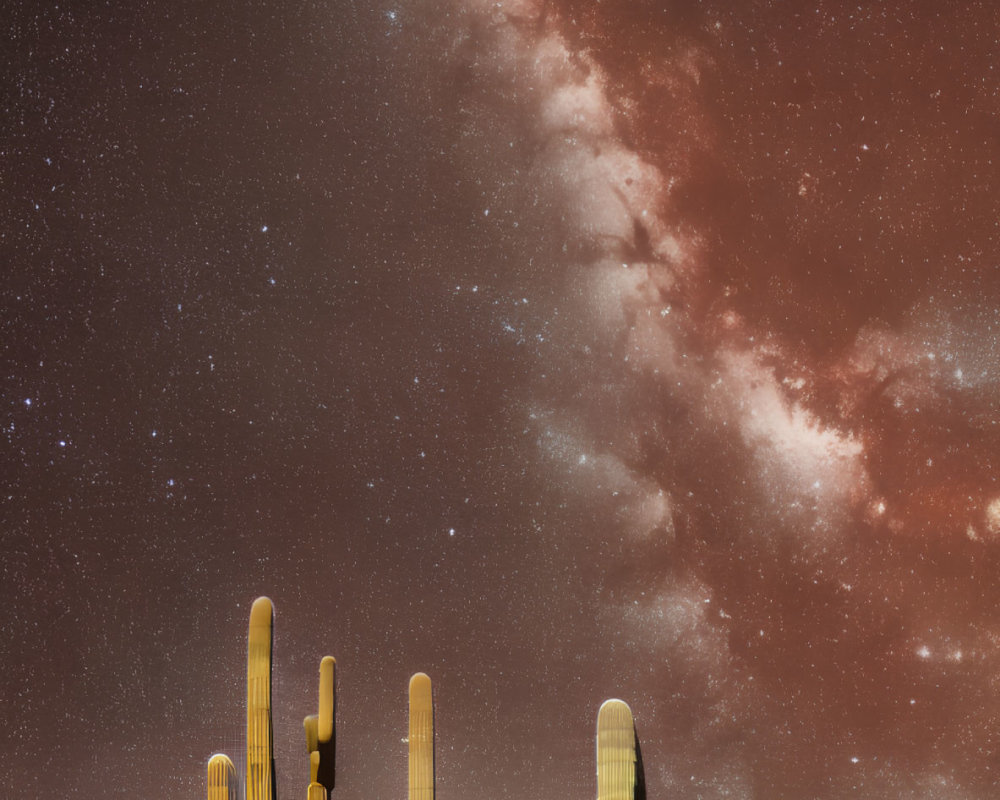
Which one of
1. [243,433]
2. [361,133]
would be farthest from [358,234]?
[243,433]

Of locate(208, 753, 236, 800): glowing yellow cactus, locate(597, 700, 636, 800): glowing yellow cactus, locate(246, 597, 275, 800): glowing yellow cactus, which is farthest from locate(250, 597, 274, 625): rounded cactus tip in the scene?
locate(597, 700, 636, 800): glowing yellow cactus

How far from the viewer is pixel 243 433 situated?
3027mm

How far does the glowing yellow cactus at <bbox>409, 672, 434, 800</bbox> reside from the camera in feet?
7.53

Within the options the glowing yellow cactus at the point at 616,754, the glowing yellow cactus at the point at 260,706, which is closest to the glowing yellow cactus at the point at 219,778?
the glowing yellow cactus at the point at 260,706

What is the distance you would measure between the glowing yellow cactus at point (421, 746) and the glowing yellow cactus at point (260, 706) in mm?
329

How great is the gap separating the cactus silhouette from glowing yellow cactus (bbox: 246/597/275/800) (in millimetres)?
154

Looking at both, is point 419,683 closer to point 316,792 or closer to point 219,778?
point 316,792

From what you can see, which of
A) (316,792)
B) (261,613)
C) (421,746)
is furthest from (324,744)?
(261,613)

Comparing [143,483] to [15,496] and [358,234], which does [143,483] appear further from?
[358,234]

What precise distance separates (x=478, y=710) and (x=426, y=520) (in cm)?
61

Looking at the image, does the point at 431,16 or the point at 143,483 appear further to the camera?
the point at 431,16

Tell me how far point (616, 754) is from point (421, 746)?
0.54 metres

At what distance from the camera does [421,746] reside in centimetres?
230

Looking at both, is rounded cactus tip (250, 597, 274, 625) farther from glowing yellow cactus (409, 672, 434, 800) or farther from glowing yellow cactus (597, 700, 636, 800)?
glowing yellow cactus (597, 700, 636, 800)
